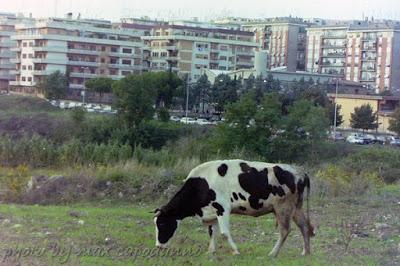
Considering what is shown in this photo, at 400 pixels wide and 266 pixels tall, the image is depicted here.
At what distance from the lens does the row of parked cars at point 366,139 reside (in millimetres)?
44291

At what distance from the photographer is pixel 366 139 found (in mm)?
46156

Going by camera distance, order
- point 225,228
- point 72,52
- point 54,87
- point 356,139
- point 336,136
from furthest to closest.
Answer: point 72,52 → point 54,87 → point 336,136 → point 356,139 → point 225,228

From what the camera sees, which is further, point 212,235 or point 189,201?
point 189,201

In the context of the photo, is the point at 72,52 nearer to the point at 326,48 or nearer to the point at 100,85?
the point at 100,85

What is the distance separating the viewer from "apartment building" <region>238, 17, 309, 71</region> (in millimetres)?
96062

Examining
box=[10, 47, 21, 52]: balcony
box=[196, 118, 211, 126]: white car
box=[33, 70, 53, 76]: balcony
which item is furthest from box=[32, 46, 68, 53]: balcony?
box=[196, 118, 211, 126]: white car

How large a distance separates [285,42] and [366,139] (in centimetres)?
5139

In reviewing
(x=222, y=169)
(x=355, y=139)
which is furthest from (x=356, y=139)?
(x=222, y=169)

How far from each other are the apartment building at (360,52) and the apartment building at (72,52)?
24.7m

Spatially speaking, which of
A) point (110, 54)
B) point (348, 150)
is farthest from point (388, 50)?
point (348, 150)

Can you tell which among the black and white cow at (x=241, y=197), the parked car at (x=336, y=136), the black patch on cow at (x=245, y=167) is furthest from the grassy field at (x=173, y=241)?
the parked car at (x=336, y=136)

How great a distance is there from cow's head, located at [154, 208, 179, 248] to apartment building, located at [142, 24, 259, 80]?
63.6 meters

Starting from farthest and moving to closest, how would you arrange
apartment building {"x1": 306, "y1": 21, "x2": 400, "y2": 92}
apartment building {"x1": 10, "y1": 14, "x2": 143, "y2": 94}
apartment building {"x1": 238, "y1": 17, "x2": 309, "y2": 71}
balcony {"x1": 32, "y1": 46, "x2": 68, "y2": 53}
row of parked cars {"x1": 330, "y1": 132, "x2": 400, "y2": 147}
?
apartment building {"x1": 238, "y1": 17, "x2": 309, "y2": 71} → apartment building {"x1": 306, "y1": 21, "x2": 400, "y2": 92} → apartment building {"x1": 10, "y1": 14, "x2": 143, "y2": 94} → balcony {"x1": 32, "y1": 46, "x2": 68, "y2": 53} → row of parked cars {"x1": 330, "y1": 132, "x2": 400, "y2": 147}

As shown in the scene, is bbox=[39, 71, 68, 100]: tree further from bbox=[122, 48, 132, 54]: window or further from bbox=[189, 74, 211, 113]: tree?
bbox=[122, 48, 132, 54]: window
